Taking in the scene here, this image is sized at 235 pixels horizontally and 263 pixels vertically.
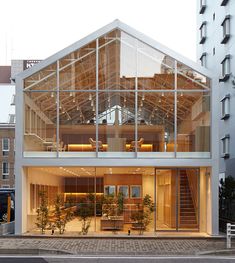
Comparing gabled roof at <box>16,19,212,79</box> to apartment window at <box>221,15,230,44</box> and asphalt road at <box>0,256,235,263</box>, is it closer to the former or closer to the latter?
asphalt road at <box>0,256,235,263</box>

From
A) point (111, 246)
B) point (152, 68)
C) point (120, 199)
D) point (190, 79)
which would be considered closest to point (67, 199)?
point (120, 199)


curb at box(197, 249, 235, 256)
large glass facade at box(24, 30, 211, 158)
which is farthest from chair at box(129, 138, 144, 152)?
curb at box(197, 249, 235, 256)

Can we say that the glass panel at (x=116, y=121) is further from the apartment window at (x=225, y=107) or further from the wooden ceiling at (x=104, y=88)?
the apartment window at (x=225, y=107)

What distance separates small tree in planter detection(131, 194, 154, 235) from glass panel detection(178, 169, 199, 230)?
1315 millimetres

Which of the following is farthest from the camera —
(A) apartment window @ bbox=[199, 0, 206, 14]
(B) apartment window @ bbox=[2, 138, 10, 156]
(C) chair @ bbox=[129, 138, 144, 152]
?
(B) apartment window @ bbox=[2, 138, 10, 156]

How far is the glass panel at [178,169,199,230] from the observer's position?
2378cm

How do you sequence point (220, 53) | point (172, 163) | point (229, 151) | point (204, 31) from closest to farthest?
point (172, 163)
point (229, 151)
point (220, 53)
point (204, 31)

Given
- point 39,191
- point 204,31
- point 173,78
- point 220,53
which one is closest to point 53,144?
point 39,191

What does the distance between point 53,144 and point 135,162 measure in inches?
139

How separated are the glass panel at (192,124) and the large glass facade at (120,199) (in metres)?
1.22

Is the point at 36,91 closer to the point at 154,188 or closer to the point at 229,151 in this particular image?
the point at 154,188

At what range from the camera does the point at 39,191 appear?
24.1 meters

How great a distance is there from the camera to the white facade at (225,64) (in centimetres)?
3653

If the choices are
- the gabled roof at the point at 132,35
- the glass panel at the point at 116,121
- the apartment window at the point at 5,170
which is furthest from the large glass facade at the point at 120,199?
the apartment window at the point at 5,170
